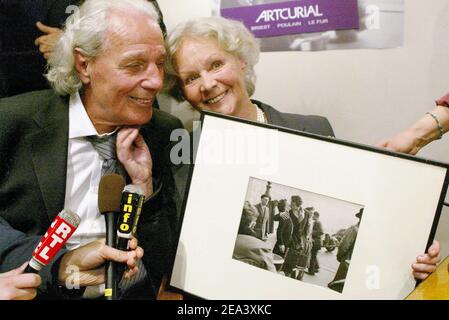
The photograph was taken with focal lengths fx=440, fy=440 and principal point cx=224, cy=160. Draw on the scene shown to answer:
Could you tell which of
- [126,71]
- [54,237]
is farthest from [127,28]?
[54,237]

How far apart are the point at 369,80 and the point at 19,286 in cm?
107

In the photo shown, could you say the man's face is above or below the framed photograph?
above

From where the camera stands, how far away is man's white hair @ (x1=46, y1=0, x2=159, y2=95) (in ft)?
3.86

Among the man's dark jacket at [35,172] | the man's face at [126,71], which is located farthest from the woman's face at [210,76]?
the man's dark jacket at [35,172]

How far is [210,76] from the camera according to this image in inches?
51.6

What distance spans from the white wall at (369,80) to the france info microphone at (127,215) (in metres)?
0.69

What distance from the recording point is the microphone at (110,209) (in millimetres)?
905

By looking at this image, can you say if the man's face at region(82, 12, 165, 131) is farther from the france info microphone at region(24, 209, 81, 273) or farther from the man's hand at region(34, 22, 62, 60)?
the france info microphone at region(24, 209, 81, 273)

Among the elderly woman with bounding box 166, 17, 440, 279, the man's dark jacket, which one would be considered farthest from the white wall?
the man's dark jacket

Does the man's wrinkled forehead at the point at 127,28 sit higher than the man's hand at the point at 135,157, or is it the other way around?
the man's wrinkled forehead at the point at 127,28

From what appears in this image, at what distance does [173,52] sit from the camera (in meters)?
1.33

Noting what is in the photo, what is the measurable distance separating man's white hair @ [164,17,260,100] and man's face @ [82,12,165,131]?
0.37ft

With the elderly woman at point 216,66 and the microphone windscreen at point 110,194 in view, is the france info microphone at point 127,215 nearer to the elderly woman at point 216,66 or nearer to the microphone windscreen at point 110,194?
the microphone windscreen at point 110,194
